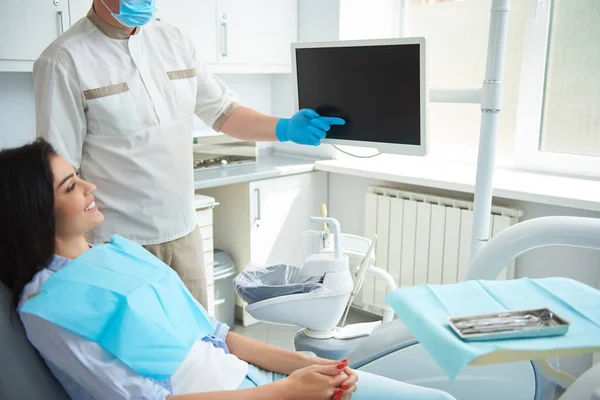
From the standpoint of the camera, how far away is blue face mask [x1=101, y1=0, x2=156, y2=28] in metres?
1.63

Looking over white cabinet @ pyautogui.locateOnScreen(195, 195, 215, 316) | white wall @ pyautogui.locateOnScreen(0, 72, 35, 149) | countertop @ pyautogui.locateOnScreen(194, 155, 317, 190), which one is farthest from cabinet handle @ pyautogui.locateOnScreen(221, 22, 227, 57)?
white wall @ pyautogui.locateOnScreen(0, 72, 35, 149)

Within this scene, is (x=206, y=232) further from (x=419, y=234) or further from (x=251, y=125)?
(x=419, y=234)

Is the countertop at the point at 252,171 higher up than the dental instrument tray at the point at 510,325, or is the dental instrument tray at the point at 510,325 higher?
the dental instrument tray at the point at 510,325

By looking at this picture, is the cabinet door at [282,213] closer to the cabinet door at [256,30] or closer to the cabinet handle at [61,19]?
the cabinet door at [256,30]

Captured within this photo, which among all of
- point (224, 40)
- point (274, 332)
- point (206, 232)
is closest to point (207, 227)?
point (206, 232)

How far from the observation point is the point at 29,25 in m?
2.35

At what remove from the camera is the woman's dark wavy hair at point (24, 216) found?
1114 millimetres

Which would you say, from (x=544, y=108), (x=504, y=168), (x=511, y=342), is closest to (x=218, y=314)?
(x=504, y=168)

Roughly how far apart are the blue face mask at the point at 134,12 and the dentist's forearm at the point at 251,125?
46 cm

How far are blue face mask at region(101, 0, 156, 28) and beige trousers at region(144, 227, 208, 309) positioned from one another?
643 mm

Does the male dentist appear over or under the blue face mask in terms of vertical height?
under

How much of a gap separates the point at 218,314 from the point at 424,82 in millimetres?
1907

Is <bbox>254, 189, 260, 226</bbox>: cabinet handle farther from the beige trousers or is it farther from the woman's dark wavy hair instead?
the woman's dark wavy hair

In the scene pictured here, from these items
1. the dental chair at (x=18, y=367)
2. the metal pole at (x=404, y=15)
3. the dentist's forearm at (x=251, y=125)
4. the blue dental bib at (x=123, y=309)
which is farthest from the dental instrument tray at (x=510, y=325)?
the metal pole at (x=404, y=15)
